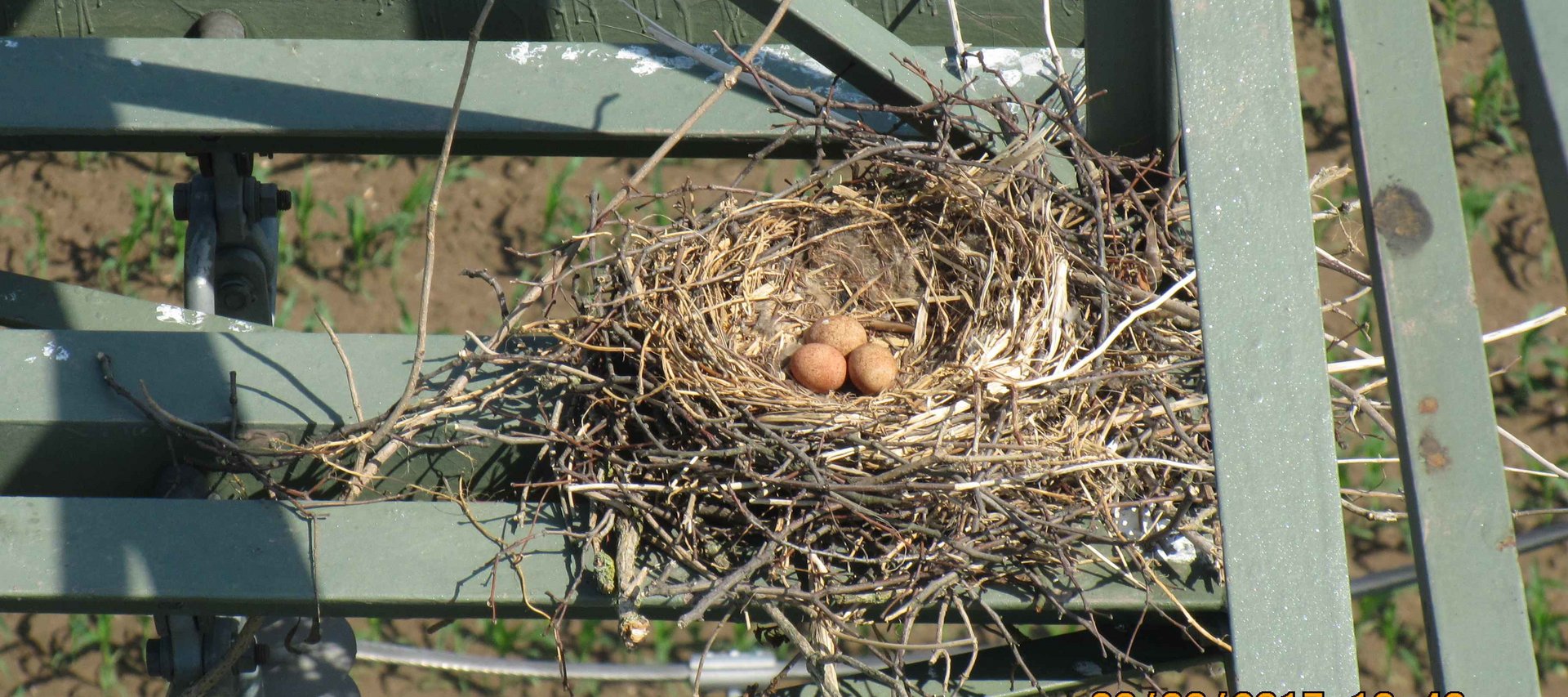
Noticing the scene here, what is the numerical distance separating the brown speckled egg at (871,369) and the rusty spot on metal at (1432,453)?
1.26m

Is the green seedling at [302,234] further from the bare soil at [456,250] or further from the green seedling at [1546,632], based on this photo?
the green seedling at [1546,632]

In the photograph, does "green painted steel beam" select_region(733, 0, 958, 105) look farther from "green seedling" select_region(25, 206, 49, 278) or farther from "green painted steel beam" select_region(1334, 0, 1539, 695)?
"green seedling" select_region(25, 206, 49, 278)

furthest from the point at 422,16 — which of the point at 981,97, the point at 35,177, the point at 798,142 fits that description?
the point at 35,177

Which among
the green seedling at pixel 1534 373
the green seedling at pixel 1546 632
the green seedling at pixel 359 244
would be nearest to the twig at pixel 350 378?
the green seedling at pixel 359 244

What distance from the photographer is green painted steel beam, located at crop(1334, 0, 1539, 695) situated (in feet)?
4.78

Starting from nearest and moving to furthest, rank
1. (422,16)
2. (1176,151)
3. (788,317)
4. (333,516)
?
1. (333,516)
2. (1176,151)
3. (788,317)
4. (422,16)

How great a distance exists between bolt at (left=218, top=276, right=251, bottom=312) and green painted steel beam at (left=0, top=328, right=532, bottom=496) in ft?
3.74

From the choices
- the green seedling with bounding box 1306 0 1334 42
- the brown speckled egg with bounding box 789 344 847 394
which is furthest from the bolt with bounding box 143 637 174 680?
the green seedling with bounding box 1306 0 1334 42

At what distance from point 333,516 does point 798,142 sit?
1116 millimetres

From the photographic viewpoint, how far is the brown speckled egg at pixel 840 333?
109 inches

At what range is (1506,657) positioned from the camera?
57.2 inches

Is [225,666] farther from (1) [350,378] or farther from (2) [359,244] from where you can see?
(2) [359,244]

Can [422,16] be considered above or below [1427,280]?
above

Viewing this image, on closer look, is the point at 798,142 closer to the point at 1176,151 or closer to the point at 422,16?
the point at 1176,151
